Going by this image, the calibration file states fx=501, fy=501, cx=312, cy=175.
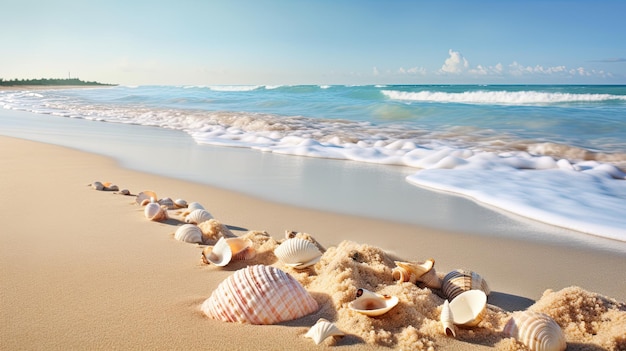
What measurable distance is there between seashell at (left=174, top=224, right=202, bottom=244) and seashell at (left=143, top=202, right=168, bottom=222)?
0.47 meters

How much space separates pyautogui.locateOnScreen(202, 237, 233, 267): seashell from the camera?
2.78 meters

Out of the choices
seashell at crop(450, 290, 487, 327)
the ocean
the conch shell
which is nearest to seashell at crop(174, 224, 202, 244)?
the conch shell

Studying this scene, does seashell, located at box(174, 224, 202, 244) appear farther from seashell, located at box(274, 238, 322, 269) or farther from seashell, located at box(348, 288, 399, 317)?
seashell, located at box(348, 288, 399, 317)

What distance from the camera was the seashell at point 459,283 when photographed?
7.96 feet

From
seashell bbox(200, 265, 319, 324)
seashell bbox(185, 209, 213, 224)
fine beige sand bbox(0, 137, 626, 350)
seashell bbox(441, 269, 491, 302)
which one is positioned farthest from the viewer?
seashell bbox(185, 209, 213, 224)

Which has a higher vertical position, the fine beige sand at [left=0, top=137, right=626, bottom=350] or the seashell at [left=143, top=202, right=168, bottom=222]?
the seashell at [left=143, top=202, right=168, bottom=222]

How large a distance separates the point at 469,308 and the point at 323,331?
65cm

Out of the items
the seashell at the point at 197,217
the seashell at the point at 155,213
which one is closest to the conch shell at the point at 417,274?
the seashell at the point at 197,217

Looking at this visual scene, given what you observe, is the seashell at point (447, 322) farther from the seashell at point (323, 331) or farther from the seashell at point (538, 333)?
the seashell at point (323, 331)

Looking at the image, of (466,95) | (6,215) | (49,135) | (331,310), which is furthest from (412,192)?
(466,95)

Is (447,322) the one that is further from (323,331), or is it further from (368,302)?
(323,331)

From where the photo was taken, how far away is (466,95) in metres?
31.3

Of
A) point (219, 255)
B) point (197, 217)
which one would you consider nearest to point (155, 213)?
point (197, 217)

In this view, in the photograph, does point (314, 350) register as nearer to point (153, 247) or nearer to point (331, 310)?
point (331, 310)
